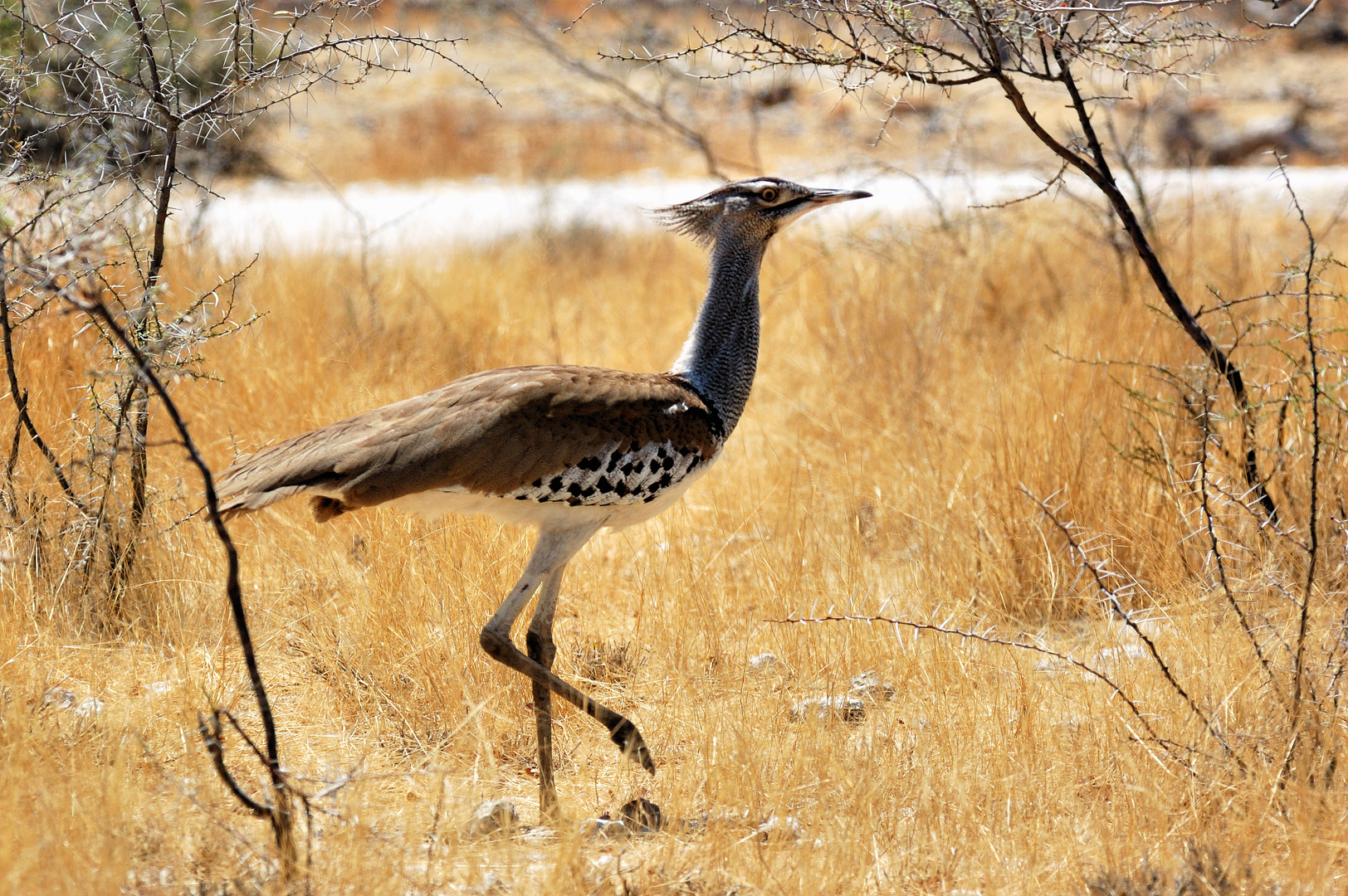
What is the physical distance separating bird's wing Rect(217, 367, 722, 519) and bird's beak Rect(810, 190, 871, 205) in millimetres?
731

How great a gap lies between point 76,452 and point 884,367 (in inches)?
122

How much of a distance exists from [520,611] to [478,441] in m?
0.44

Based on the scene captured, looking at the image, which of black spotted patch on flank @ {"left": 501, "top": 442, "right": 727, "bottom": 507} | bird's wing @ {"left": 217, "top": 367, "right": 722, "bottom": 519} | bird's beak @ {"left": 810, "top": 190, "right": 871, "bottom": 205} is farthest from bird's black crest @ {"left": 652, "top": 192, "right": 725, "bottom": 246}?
black spotted patch on flank @ {"left": 501, "top": 442, "right": 727, "bottom": 507}

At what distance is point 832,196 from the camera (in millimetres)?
3461

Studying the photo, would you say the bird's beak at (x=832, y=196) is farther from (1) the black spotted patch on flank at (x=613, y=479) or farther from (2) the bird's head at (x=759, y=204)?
(1) the black spotted patch on flank at (x=613, y=479)

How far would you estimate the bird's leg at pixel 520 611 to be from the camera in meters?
2.96

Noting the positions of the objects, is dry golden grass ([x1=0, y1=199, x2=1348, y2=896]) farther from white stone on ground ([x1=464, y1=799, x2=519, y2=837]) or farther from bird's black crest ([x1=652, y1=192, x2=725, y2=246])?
bird's black crest ([x1=652, y1=192, x2=725, y2=246])

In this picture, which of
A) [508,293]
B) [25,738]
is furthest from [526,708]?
[508,293]

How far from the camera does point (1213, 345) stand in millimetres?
3635

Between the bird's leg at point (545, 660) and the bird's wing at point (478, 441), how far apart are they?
34 cm

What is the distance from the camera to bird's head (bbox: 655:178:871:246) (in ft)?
11.4

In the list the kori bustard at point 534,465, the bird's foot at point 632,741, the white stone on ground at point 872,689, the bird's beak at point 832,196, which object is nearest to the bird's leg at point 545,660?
the kori bustard at point 534,465

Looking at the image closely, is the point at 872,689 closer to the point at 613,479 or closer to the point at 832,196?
the point at 613,479

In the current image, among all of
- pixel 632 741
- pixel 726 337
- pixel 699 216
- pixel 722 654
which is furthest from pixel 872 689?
pixel 699 216
